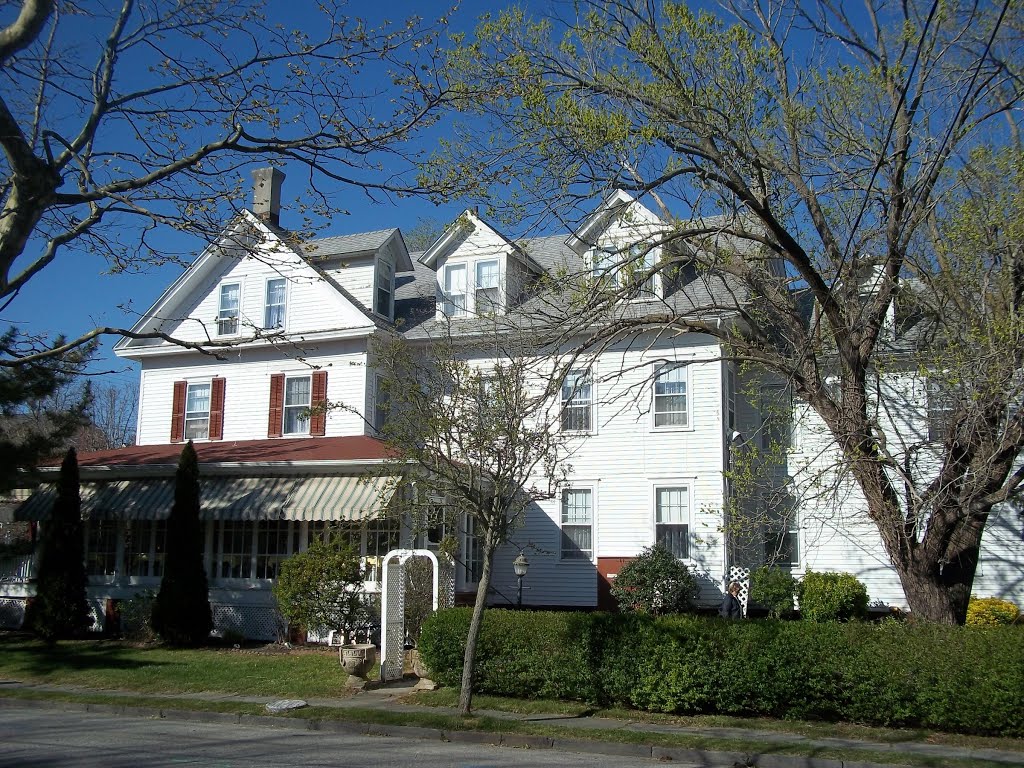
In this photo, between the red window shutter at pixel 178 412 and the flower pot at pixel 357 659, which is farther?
the red window shutter at pixel 178 412

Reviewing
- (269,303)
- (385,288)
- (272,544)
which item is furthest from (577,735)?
(269,303)

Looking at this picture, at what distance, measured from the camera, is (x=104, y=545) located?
22703 mm

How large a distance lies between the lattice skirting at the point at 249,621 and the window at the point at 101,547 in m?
3.70

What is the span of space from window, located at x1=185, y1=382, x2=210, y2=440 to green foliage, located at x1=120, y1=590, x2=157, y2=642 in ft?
21.7

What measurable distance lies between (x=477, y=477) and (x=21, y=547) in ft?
39.9

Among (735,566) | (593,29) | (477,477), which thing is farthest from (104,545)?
(593,29)

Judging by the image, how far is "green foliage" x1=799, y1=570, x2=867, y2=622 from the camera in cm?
1958

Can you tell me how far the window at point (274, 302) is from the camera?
25.7 metres

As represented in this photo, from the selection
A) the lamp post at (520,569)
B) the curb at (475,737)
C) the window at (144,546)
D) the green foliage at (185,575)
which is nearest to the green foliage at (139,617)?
the green foliage at (185,575)

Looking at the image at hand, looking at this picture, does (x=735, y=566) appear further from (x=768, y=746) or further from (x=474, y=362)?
(x=768, y=746)

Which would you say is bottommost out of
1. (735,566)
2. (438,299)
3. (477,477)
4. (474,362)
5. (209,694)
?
(209,694)

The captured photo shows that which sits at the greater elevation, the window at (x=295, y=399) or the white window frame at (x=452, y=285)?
the white window frame at (x=452, y=285)

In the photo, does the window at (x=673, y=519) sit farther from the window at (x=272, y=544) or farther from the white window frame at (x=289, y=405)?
the white window frame at (x=289, y=405)

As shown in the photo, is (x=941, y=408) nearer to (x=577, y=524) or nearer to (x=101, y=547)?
(x=577, y=524)
